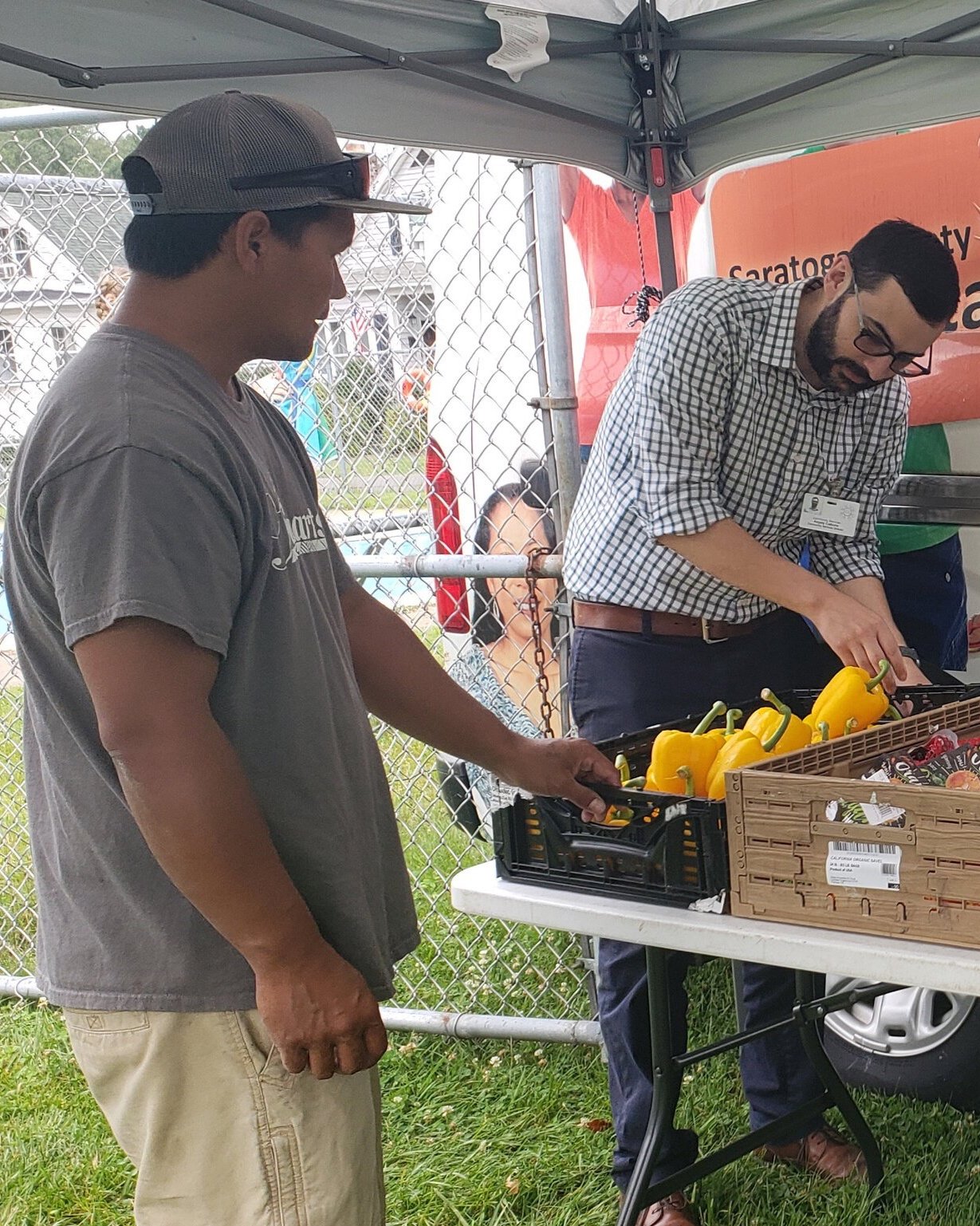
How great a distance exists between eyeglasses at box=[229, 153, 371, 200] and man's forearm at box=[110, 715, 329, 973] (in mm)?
748

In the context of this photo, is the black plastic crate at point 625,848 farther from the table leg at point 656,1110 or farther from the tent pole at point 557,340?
the tent pole at point 557,340

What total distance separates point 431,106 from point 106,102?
2.72ft

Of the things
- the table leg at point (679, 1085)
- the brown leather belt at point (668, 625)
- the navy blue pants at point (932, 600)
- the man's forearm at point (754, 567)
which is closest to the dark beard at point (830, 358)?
the man's forearm at point (754, 567)

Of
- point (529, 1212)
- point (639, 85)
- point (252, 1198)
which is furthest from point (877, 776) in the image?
point (639, 85)

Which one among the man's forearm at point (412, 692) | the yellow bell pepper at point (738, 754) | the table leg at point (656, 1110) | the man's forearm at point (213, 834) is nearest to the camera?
the man's forearm at point (213, 834)

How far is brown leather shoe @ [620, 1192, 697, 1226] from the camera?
3031mm

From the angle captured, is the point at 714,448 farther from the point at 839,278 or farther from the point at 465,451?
the point at 465,451

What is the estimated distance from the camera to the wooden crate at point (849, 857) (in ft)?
6.07

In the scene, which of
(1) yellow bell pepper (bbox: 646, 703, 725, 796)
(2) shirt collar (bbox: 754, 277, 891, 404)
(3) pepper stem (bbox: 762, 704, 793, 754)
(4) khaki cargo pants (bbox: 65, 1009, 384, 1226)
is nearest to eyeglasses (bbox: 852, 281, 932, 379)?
(2) shirt collar (bbox: 754, 277, 891, 404)

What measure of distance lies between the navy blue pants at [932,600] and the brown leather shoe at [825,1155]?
123cm

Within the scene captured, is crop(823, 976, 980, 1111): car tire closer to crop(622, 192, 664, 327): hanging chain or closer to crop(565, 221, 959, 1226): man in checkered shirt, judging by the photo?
crop(565, 221, 959, 1226): man in checkered shirt

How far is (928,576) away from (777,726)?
146cm

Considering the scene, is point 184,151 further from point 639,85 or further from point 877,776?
point 639,85

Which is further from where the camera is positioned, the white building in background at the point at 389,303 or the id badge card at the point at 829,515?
the white building in background at the point at 389,303
